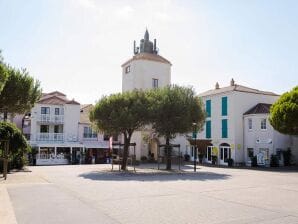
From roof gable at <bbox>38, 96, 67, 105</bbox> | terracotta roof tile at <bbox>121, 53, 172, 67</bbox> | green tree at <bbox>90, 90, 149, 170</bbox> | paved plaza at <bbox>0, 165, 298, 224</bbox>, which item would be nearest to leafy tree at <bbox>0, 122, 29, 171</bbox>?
green tree at <bbox>90, 90, 149, 170</bbox>

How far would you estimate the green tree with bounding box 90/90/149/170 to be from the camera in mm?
27781

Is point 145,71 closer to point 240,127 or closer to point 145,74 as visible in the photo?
point 145,74

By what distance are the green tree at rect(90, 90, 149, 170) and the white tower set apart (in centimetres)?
1695

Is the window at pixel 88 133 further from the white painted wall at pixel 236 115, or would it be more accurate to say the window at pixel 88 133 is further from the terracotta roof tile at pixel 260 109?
the terracotta roof tile at pixel 260 109

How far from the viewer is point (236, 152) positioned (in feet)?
130

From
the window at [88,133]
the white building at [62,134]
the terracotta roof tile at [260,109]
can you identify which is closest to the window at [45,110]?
the white building at [62,134]

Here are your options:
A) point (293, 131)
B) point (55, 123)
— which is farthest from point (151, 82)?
point (293, 131)

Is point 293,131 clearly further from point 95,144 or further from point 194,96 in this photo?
point 95,144

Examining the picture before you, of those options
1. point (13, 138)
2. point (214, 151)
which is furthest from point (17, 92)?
point (214, 151)

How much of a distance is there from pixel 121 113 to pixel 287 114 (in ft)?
49.5

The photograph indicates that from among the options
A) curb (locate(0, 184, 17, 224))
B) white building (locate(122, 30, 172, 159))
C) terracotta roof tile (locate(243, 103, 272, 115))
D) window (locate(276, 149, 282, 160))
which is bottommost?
curb (locate(0, 184, 17, 224))

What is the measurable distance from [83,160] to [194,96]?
18.6m

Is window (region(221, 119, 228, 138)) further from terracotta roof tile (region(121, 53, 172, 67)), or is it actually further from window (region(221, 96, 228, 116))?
terracotta roof tile (region(121, 53, 172, 67))

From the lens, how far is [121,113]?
27.6 metres
